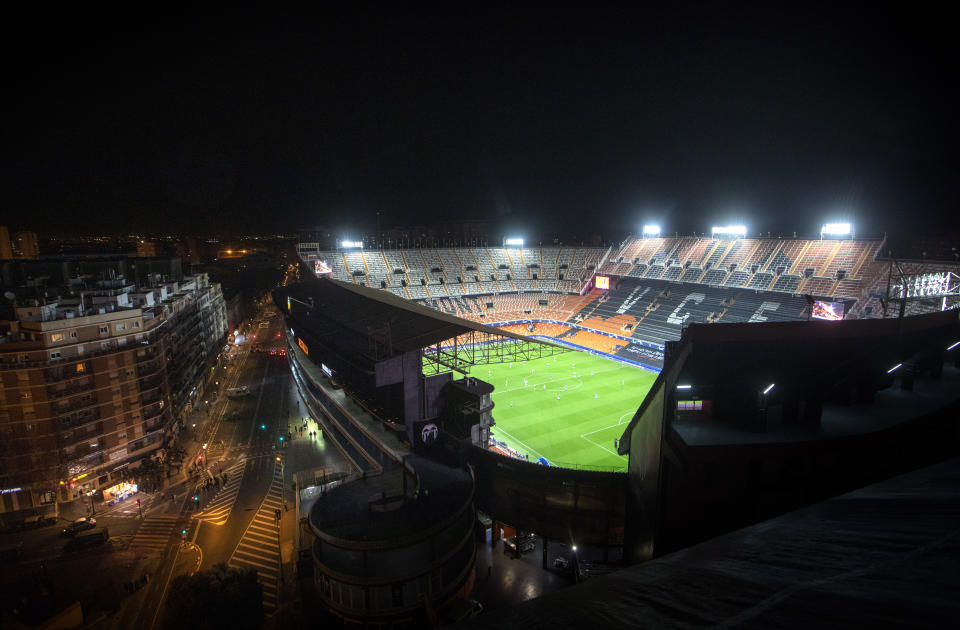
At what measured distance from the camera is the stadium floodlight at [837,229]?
49394mm

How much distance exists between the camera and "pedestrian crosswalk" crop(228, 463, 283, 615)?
1998cm

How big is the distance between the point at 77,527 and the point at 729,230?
7074 centimetres

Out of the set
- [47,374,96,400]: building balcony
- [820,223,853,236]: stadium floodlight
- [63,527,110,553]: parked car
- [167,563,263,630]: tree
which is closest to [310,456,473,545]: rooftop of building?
[167,563,263,630]: tree

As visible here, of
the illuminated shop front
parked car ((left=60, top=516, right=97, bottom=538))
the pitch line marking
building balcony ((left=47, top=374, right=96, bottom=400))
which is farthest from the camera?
the pitch line marking

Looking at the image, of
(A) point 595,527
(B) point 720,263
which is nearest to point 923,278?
(B) point 720,263

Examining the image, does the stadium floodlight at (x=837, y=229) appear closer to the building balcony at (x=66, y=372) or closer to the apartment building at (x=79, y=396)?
the apartment building at (x=79, y=396)

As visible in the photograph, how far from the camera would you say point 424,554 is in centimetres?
1440

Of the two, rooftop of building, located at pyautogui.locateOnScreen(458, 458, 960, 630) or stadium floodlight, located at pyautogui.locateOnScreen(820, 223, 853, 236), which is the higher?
stadium floodlight, located at pyautogui.locateOnScreen(820, 223, 853, 236)

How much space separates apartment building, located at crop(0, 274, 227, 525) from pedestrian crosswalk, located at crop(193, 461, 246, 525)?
20.2ft

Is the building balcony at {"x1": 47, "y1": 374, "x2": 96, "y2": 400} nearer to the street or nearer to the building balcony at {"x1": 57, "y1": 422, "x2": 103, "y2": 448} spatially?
the building balcony at {"x1": 57, "y1": 422, "x2": 103, "y2": 448}

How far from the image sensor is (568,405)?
36438mm

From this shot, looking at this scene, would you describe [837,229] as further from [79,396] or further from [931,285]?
[79,396]

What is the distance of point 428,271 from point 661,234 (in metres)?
37.1

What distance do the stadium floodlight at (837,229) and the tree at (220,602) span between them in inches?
2425
